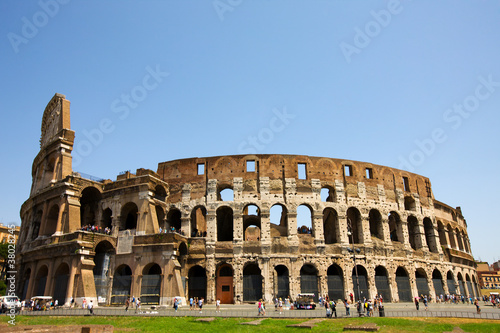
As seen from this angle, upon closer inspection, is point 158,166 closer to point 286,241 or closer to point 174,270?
point 174,270

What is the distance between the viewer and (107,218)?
3409cm

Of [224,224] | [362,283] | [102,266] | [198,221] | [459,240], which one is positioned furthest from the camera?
[459,240]

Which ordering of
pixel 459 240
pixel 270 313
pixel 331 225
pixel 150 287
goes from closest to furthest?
pixel 270 313 < pixel 150 287 < pixel 331 225 < pixel 459 240

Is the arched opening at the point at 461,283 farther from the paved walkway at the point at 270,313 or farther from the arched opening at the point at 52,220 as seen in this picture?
the arched opening at the point at 52,220

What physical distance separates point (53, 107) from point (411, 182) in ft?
129

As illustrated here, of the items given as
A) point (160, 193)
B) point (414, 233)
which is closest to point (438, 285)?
point (414, 233)

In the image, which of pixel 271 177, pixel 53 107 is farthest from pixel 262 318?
pixel 53 107

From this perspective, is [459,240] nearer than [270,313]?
No

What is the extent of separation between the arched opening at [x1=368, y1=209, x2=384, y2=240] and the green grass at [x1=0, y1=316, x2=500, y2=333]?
1623 cm

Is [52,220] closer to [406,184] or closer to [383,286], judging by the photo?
[383,286]

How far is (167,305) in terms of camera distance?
88.8ft

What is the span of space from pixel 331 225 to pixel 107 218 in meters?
21.2

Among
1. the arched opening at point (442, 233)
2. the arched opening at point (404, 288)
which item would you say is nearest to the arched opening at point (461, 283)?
the arched opening at point (442, 233)

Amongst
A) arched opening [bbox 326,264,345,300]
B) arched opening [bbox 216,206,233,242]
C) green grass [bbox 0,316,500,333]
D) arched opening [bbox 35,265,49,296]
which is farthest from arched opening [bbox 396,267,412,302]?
→ arched opening [bbox 35,265,49,296]
